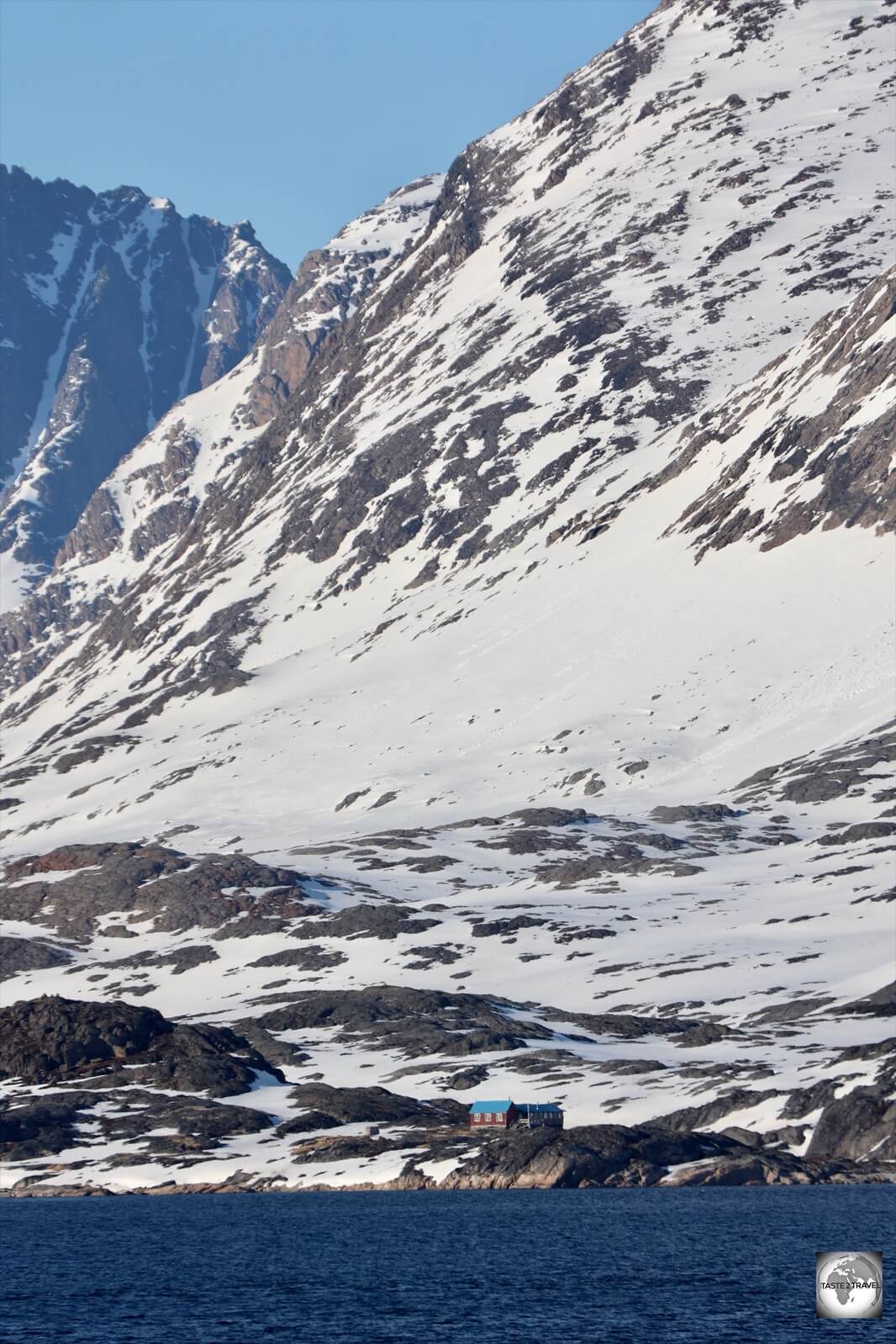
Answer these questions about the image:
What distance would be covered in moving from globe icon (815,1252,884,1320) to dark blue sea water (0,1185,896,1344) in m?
0.88

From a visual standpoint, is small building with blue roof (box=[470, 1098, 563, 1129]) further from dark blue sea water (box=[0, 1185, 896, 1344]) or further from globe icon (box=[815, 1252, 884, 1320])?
globe icon (box=[815, 1252, 884, 1320])

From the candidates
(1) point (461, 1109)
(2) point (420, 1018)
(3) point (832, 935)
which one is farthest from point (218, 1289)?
(3) point (832, 935)

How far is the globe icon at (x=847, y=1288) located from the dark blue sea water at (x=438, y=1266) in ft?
2.89

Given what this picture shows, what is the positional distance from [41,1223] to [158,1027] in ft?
143

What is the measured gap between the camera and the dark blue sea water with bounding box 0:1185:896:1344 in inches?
3415

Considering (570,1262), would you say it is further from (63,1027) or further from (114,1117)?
(63,1027)

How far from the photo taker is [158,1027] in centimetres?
16612

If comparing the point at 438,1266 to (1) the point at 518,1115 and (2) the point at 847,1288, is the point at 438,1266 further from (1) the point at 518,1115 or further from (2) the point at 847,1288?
(1) the point at 518,1115

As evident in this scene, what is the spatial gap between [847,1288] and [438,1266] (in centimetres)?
2524

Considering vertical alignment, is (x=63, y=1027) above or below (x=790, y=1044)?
above

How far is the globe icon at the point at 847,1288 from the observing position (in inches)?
3245

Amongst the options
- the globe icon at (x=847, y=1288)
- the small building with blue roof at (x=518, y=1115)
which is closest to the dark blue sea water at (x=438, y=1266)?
the globe icon at (x=847, y=1288)

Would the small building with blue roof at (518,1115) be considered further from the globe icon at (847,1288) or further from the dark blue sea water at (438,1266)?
the globe icon at (847,1288)

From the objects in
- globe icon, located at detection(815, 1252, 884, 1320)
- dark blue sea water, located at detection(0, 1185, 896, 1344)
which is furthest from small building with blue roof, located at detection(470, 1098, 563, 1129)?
globe icon, located at detection(815, 1252, 884, 1320)
